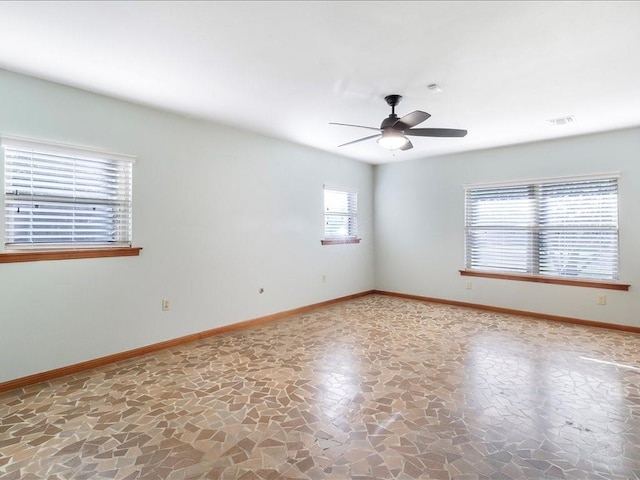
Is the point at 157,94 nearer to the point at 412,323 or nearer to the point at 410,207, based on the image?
the point at 412,323

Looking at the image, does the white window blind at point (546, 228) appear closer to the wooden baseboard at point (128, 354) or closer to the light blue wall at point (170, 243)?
the light blue wall at point (170, 243)

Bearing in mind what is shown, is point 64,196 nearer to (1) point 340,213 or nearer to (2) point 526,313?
(1) point 340,213

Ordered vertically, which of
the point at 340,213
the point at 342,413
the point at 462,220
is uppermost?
the point at 340,213

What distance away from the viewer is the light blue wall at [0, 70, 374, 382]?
291cm

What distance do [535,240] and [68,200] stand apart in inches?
230

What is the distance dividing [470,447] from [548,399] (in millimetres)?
1018

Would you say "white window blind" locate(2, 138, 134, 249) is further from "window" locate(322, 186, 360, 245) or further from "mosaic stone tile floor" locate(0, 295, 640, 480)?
"window" locate(322, 186, 360, 245)

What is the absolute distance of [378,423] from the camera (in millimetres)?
2291

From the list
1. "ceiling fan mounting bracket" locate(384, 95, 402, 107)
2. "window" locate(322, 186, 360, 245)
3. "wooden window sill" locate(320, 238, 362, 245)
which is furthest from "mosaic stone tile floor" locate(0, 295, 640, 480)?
"ceiling fan mounting bracket" locate(384, 95, 402, 107)

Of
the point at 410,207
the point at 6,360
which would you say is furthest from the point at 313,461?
the point at 410,207

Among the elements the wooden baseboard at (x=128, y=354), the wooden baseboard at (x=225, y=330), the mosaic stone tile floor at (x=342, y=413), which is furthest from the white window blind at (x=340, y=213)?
the mosaic stone tile floor at (x=342, y=413)

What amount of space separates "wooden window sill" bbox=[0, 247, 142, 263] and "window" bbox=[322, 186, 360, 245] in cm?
303

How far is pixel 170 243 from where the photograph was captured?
12.4 ft

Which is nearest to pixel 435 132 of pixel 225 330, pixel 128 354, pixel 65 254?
pixel 225 330
